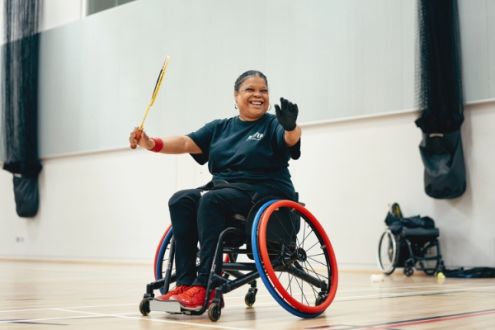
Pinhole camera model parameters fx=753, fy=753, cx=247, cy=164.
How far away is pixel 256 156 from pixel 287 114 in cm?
28

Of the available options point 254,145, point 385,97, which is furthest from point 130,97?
point 254,145

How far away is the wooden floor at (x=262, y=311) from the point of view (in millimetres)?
2270

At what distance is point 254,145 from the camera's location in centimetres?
265

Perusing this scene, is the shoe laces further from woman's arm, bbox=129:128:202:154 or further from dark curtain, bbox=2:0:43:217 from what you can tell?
dark curtain, bbox=2:0:43:217

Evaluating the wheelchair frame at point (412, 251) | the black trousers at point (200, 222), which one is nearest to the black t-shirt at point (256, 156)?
the black trousers at point (200, 222)

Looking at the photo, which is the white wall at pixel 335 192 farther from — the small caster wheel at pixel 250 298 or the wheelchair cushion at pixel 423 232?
the small caster wheel at pixel 250 298

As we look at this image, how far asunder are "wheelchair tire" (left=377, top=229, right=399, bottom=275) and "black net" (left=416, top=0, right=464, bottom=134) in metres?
0.88

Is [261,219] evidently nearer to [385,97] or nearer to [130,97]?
[385,97]

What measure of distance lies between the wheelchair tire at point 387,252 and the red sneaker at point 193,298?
3.50 metres

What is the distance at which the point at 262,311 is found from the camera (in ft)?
9.16

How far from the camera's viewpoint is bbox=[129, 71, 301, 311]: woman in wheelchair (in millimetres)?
2451

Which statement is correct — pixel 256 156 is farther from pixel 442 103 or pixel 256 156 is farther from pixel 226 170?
pixel 442 103

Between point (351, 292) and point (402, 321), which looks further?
point (351, 292)

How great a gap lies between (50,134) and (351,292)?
6.64 meters
